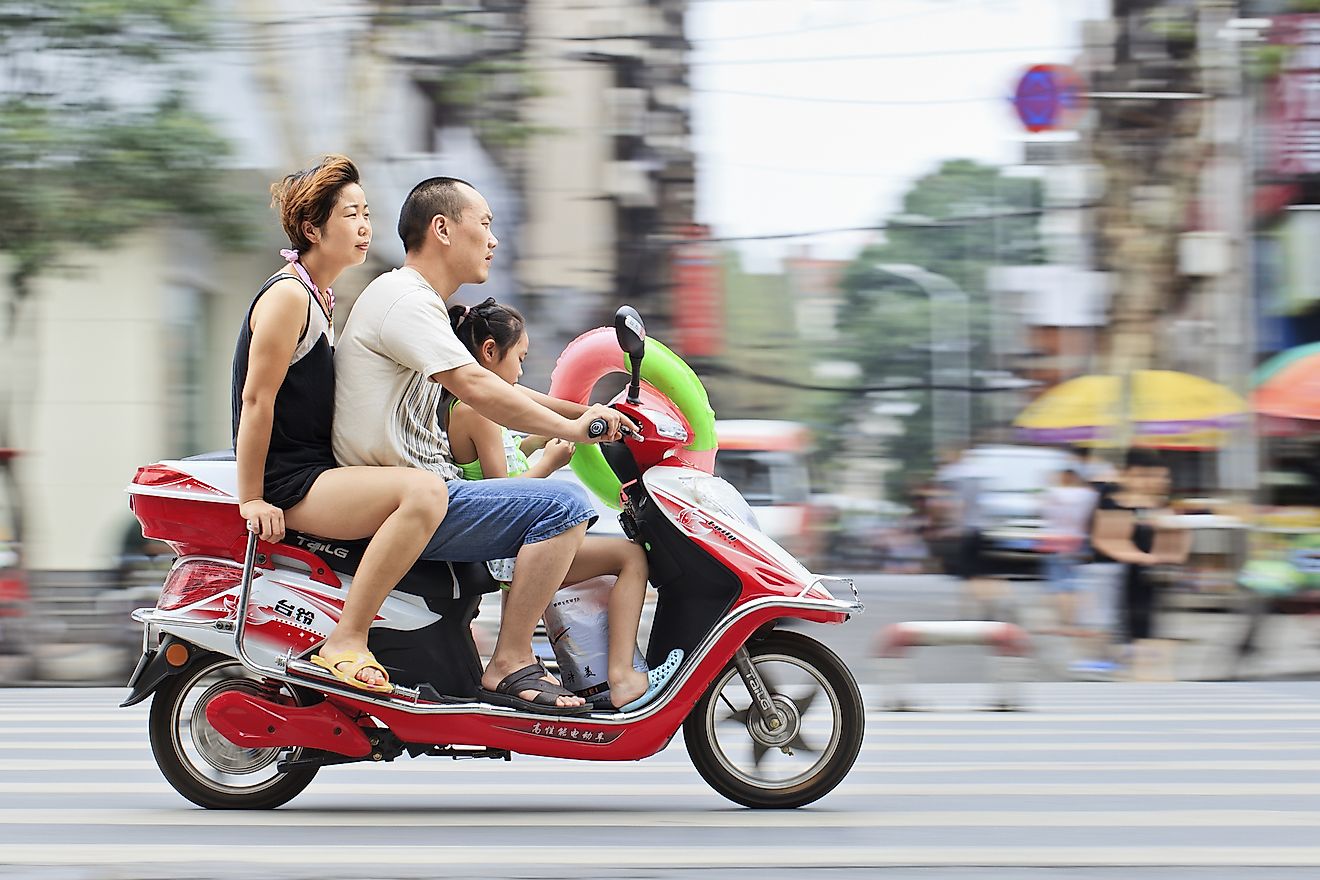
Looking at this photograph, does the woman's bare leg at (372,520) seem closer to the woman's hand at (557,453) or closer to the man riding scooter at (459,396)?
the man riding scooter at (459,396)

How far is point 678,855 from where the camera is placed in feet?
14.4

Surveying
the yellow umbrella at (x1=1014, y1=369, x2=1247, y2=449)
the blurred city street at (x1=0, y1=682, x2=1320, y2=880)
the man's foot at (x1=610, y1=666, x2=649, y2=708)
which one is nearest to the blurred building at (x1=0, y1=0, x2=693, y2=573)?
the yellow umbrella at (x1=1014, y1=369, x2=1247, y2=449)

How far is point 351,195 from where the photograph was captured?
4934 mm

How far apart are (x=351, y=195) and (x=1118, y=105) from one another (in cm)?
801

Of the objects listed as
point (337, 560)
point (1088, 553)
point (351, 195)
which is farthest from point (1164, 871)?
point (1088, 553)

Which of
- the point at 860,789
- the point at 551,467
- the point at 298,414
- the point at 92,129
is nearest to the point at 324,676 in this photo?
the point at 298,414

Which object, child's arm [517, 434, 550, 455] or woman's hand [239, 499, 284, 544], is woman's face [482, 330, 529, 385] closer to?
child's arm [517, 434, 550, 455]

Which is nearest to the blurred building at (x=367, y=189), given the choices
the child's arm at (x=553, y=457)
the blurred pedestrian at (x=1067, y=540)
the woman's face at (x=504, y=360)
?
the blurred pedestrian at (x=1067, y=540)

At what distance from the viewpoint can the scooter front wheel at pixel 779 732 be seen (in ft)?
16.5

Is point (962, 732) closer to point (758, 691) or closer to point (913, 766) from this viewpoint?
point (913, 766)

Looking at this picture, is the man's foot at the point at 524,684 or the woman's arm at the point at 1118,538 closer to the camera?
the man's foot at the point at 524,684

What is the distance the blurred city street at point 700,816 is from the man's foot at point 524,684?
35 cm

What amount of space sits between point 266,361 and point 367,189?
263 inches

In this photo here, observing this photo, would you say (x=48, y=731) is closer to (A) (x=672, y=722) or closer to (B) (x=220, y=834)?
(B) (x=220, y=834)
